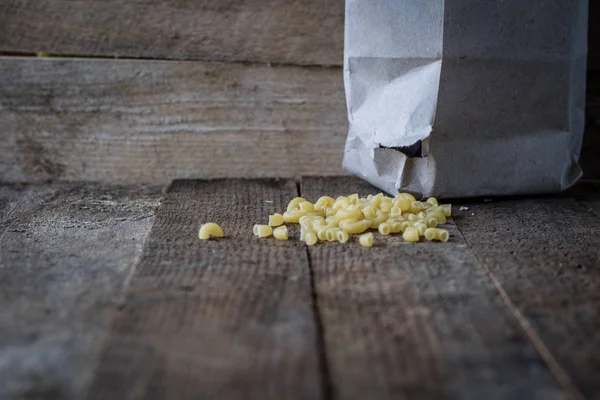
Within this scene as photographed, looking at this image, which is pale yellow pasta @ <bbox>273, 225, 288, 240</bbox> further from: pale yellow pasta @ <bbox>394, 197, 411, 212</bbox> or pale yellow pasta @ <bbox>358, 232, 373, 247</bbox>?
pale yellow pasta @ <bbox>394, 197, 411, 212</bbox>

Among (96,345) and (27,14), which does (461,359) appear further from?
(27,14)

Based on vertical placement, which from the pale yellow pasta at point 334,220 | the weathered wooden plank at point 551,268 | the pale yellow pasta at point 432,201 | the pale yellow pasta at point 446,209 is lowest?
the weathered wooden plank at point 551,268

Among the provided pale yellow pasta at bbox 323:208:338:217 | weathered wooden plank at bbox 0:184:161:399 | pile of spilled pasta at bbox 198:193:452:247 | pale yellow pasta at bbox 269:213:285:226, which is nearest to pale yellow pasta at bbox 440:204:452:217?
pile of spilled pasta at bbox 198:193:452:247

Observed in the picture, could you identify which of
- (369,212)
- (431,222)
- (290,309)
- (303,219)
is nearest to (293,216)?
(303,219)

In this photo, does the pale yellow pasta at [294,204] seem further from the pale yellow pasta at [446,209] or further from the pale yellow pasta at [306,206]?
the pale yellow pasta at [446,209]

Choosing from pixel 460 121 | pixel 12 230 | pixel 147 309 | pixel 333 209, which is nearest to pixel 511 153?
pixel 460 121

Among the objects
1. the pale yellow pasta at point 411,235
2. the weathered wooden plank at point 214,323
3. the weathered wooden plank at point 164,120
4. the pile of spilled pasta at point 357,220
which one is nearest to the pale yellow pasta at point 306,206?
the pile of spilled pasta at point 357,220
